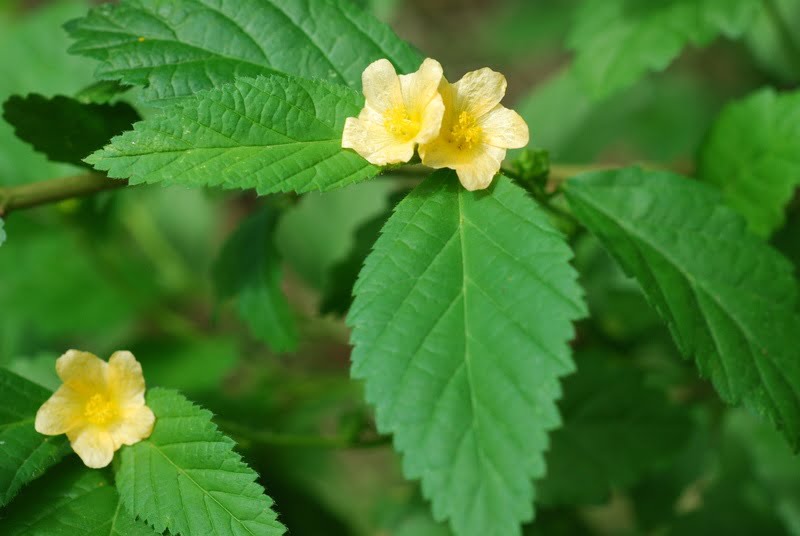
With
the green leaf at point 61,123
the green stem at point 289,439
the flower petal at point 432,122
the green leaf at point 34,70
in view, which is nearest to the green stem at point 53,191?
the green leaf at point 61,123

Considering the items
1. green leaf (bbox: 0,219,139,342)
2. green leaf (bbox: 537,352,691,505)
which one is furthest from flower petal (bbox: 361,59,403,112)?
green leaf (bbox: 0,219,139,342)

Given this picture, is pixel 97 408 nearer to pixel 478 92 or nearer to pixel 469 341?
pixel 469 341

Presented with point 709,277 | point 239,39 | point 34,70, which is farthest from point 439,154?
point 34,70

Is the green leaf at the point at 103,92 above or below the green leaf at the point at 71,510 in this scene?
above

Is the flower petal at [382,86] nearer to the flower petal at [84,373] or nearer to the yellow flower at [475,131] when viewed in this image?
the yellow flower at [475,131]

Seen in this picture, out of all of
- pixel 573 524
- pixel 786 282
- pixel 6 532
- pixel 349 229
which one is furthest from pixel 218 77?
pixel 573 524

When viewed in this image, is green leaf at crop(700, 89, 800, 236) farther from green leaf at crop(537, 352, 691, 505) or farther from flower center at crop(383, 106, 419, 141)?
flower center at crop(383, 106, 419, 141)

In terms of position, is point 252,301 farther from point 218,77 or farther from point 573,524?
point 573,524

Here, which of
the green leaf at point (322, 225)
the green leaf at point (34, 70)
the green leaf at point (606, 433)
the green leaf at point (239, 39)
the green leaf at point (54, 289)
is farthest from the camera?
the green leaf at point (322, 225)
